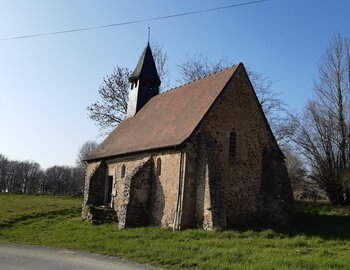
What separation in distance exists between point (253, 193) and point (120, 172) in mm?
7625

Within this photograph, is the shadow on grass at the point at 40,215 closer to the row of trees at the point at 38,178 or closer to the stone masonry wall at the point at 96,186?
the stone masonry wall at the point at 96,186

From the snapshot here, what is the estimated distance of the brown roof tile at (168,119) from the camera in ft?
62.1

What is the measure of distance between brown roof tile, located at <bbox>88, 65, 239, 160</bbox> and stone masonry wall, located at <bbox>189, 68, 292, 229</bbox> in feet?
2.21

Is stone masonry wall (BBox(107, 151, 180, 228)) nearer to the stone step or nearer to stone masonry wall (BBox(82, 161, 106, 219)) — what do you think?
the stone step

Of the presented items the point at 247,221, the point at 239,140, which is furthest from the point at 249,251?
the point at 239,140

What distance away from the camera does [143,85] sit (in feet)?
94.1

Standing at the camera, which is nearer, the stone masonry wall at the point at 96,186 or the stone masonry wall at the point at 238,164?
→ the stone masonry wall at the point at 238,164

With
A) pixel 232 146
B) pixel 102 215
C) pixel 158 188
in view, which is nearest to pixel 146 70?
pixel 102 215

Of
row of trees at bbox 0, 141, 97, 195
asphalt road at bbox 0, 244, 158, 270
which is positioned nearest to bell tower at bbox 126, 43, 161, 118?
asphalt road at bbox 0, 244, 158, 270

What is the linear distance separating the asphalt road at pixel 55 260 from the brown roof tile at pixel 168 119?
6.73 meters

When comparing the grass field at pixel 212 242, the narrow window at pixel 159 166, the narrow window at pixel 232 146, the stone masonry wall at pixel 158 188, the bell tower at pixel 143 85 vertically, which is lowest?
the grass field at pixel 212 242

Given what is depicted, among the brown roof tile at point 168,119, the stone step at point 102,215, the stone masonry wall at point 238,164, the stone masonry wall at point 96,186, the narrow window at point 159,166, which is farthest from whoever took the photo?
the stone masonry wall at point 96,186

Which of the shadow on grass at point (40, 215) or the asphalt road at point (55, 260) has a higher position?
the shadow on grass at point (40, 215)

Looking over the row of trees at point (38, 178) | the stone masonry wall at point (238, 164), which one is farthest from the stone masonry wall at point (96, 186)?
the row of trees at point (38, 178)
